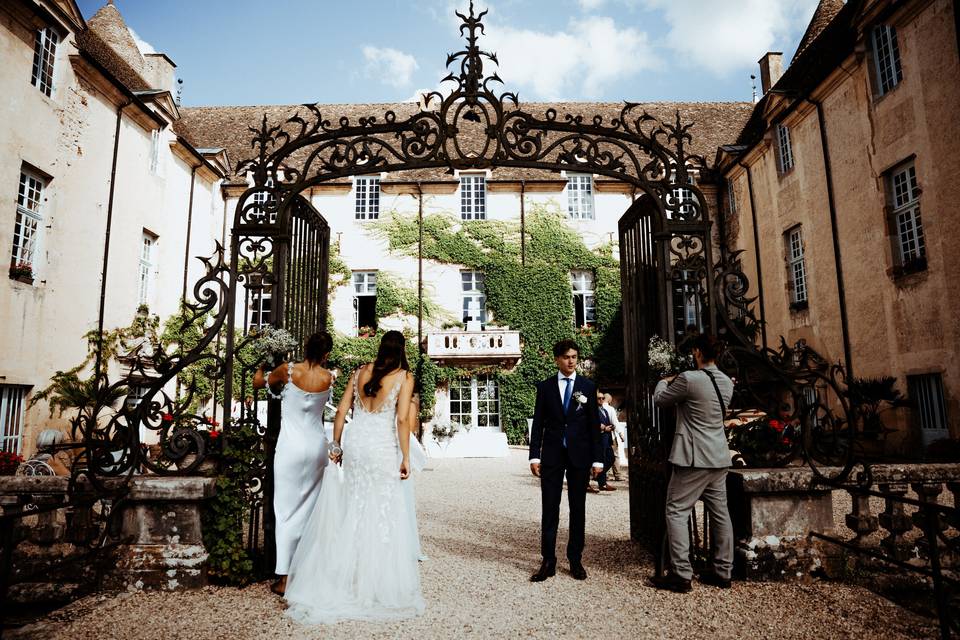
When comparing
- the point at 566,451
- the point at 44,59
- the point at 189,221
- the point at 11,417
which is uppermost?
the point at 44,59

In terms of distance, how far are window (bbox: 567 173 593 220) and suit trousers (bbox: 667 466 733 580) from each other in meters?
18.6

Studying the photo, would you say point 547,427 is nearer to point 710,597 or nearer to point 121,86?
point 710,597

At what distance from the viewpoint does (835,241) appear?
1418 cm

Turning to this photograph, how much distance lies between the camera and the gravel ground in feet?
12.0

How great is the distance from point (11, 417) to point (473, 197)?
50.9 feet

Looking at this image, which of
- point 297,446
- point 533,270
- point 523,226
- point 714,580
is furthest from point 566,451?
point 523,226

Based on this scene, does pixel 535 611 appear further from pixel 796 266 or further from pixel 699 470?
pixel 796 266

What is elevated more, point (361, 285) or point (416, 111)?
point (416, 111)

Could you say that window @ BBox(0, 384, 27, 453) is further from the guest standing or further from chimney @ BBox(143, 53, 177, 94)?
the guest standing

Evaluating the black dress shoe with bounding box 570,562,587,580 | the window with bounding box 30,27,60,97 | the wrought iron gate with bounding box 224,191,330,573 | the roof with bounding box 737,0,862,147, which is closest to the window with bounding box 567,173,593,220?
the roof with bounding box 737,0,862,147

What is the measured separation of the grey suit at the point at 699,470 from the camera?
172 inches

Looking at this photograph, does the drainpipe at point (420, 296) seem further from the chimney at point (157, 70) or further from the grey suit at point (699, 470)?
the grey suit at point (699, 470)

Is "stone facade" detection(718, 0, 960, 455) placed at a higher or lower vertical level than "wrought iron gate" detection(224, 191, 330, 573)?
higher

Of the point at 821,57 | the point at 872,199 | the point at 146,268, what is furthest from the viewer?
the point at 146,268
